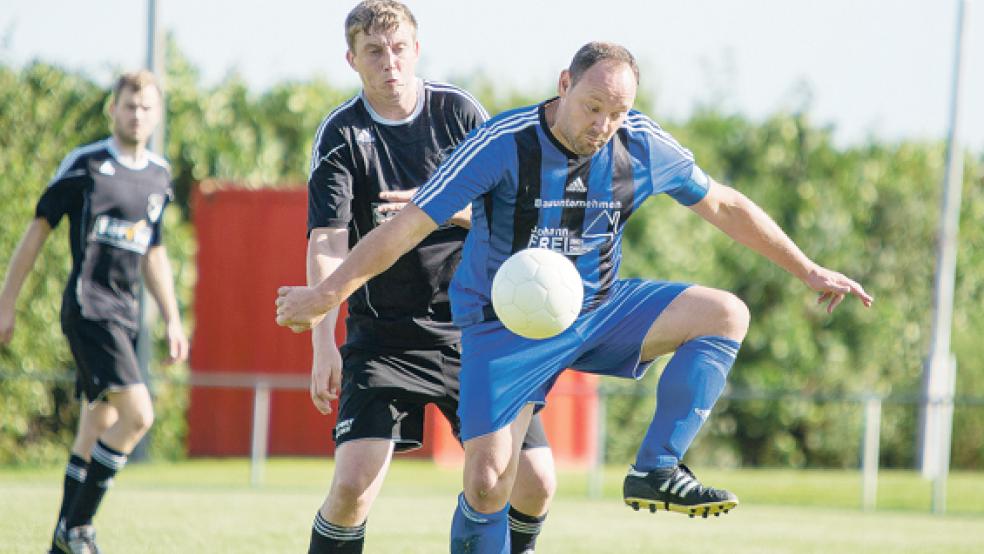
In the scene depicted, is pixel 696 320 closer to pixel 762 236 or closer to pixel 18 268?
pixel 762 236

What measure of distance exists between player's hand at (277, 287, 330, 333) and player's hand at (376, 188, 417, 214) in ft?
3.12

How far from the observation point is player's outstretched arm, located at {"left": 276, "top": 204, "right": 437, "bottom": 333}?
5.11m

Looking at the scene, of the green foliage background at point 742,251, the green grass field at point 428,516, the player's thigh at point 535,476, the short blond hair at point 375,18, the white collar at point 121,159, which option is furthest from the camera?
the green foliage background at point 742,251

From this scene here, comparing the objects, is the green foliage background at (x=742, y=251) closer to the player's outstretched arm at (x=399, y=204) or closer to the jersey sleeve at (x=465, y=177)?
the player's outstretched arm at (x=399, y=204)

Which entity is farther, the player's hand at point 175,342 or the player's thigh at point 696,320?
the player's hand at point 175,342

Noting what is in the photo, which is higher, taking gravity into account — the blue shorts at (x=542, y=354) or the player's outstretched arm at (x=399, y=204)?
the player's outstretched arm at (x=399, y=204)

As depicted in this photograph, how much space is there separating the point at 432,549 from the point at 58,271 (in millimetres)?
7894

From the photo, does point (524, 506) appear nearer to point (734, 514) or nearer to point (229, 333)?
point (734, 514)

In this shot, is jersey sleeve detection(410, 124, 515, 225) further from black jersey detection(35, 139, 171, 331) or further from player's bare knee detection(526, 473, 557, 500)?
black jersey detection(35, 139, 171, 331)

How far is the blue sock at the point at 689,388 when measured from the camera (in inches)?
214

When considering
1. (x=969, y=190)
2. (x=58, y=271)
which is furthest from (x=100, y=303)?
(x=969, y=190)

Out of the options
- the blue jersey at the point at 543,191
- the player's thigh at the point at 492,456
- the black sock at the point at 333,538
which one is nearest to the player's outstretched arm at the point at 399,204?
the blue jersey at the point at 543,191

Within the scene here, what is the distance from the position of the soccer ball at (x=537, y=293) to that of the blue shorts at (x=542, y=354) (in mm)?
119

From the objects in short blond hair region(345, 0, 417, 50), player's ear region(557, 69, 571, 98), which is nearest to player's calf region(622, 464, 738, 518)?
player's ear region(557, 69, 571, 98)
